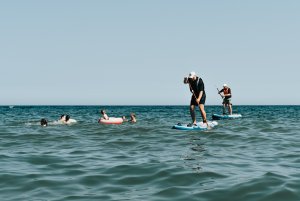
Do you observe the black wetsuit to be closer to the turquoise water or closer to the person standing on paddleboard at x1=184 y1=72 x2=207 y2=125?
the person standing on paddleboard at x1=184 y1=72 x2=207 y2=125

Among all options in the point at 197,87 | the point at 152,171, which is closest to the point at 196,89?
the point at 197,87

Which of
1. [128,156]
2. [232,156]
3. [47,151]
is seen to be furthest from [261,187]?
[47,151]

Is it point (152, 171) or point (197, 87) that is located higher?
point (197, 87)

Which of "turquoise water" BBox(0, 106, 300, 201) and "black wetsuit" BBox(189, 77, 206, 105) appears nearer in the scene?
"turquoise water" BBox(0, 106, 300, 201)

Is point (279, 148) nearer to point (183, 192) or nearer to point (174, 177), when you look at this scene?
point (174, 177)

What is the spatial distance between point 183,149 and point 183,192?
5144 mm

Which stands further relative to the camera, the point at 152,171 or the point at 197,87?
the point at 197,87

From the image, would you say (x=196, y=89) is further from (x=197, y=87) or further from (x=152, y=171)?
(x=152, y=171)

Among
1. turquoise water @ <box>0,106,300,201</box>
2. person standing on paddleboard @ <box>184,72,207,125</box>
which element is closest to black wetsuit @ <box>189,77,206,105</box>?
person standing on paddleboard @ <box>184,72,207,125</box>

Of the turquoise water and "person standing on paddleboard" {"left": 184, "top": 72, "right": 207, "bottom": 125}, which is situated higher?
"person standing on paddleboard" {"left": 184, "top": 72, "right": 207, "bottom": 125}

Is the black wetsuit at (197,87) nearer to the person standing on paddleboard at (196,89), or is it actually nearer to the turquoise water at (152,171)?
the person standing on paddleboard at (196,89)

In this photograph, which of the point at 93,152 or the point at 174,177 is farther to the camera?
the point at 93,152

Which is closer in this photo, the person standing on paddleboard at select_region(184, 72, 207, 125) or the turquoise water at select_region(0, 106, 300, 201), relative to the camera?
the turquoise water at select_region(0, 106, 300, 201)

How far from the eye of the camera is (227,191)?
6246 mm
